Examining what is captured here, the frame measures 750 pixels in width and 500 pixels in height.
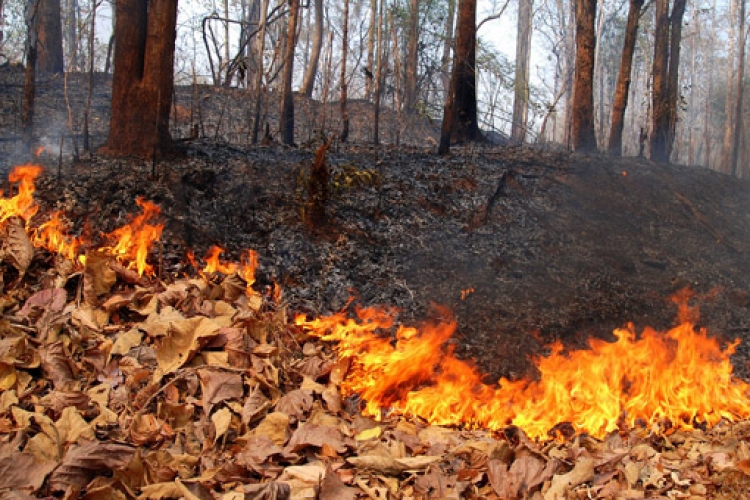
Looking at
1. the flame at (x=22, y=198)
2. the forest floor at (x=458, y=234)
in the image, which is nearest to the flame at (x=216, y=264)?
the forest floor at (x=458, y=234)

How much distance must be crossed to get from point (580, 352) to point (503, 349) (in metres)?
0.66

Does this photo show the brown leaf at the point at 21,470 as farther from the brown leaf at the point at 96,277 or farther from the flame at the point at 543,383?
the flame at the point at 543,383

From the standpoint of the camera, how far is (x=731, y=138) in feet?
63.8

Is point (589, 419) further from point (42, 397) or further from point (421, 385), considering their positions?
point (42, 397)

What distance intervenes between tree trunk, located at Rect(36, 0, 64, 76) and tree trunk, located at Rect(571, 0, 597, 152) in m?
9.95

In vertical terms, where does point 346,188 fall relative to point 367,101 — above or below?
below

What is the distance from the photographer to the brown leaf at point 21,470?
2977 millimetres

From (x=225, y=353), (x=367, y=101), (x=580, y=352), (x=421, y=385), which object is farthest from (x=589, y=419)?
(x=367, y=101)

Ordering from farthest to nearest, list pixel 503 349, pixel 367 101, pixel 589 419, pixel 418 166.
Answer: pixel 367 101, pixel 418 166, pixel 503 349, pixel 589 419

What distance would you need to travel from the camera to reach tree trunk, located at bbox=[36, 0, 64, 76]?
11.9 m

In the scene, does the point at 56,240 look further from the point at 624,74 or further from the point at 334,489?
the point at 624,74

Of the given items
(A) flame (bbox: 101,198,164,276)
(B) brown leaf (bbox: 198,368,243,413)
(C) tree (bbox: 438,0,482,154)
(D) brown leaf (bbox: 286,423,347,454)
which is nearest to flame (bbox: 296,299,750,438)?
(D) brown leaf (bbox: 286,423,347,454)

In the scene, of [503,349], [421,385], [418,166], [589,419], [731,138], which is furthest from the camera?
[731,138]

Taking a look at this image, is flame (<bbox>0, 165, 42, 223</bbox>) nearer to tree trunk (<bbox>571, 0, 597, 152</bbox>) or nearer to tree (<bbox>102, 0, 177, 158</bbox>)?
tree (<bbox>102, 0, 177, 158</bbox>)
